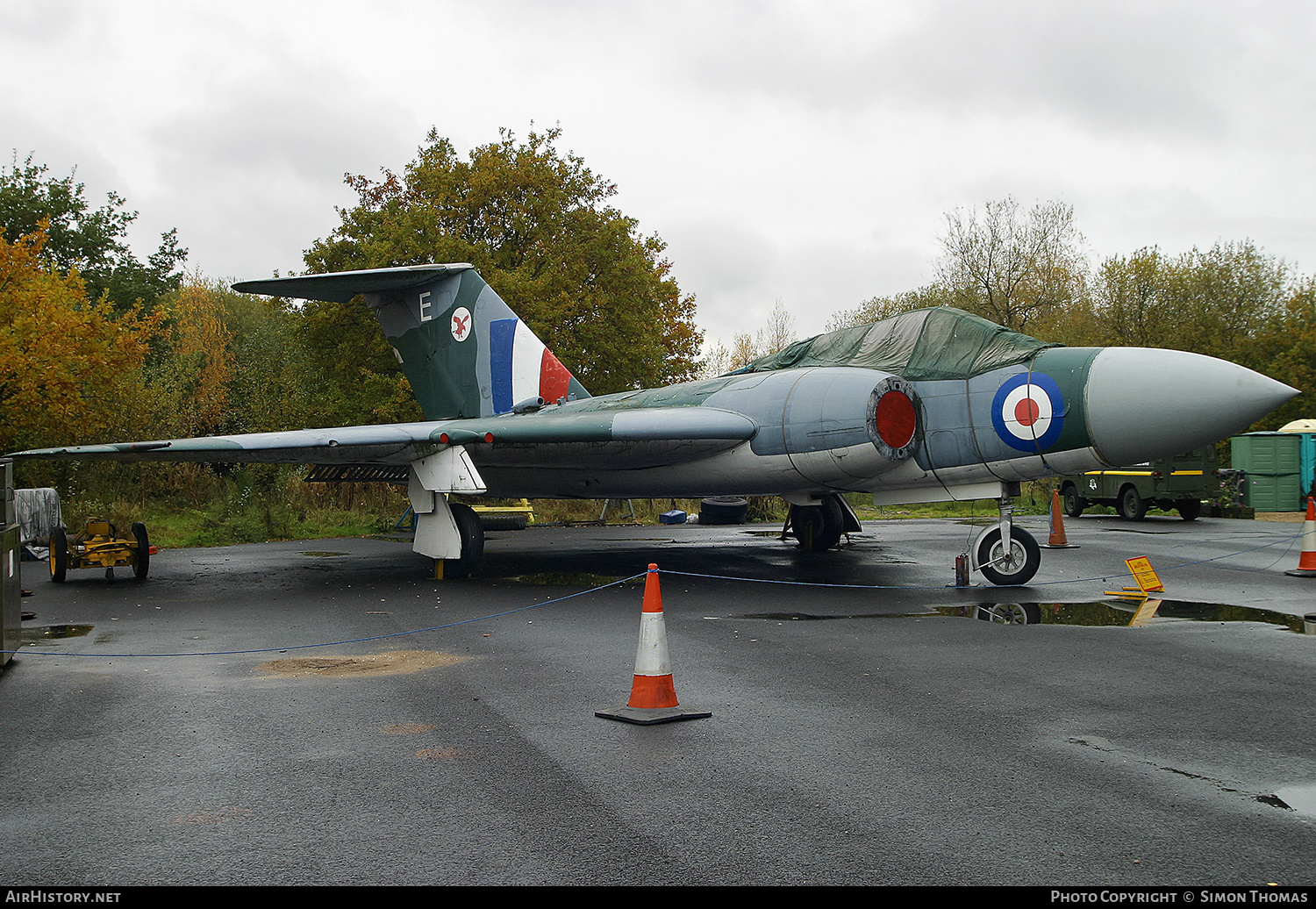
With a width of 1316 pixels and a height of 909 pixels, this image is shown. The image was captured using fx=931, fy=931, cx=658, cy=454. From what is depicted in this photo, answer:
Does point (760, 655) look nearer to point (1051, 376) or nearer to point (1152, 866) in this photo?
point (1152, 866)

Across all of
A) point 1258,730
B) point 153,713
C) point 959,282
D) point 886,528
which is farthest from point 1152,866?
point 959,282

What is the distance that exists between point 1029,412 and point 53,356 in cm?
1700

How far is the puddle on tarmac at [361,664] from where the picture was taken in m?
6.34

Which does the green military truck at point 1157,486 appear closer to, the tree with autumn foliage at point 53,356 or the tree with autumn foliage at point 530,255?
the tree with autumn foliage at point 530,255

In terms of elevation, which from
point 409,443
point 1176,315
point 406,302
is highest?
point 1176,315

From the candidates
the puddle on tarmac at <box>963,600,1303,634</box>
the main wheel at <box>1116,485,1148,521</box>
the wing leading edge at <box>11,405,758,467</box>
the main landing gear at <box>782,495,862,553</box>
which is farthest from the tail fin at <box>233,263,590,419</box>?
the main wheel at <box>1116,485,1148,521</box>

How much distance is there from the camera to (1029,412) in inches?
376

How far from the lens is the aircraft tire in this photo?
40.0 ft

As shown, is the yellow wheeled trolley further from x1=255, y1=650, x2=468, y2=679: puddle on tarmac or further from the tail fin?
x1=255, y1=650, x2=468, y2=679: puddle on tarmac

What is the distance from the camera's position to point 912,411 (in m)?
10.3

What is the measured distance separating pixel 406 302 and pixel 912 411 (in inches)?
334

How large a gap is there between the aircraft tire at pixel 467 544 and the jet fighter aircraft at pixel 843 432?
0.9 inches

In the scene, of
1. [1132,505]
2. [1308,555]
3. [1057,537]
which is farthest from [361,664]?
[1132,505]

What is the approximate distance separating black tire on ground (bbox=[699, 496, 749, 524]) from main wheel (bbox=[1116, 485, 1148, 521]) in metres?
9.25
